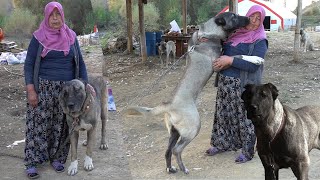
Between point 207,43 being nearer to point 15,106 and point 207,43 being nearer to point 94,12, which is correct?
point 15,106

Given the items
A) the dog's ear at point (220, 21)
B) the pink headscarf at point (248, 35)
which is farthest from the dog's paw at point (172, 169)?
the dog's ear at point (220, 21)

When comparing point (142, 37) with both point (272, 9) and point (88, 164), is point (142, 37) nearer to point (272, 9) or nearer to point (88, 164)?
point (88, 164)

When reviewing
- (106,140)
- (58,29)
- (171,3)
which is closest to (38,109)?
(58,29)

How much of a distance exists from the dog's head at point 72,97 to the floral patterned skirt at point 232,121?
1476 millimetres

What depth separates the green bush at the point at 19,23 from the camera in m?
21.7

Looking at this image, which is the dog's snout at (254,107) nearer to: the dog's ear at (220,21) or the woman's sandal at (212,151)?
the dog's ear at (220,21)

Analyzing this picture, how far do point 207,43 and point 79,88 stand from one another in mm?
1314

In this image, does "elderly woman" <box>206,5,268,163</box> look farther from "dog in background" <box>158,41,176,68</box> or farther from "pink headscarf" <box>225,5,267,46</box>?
"dog in background" <box>158,41,176,68</box>

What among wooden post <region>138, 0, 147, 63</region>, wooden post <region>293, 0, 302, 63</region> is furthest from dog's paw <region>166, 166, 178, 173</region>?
wooden post <region>138, 0, 147, 63</region>

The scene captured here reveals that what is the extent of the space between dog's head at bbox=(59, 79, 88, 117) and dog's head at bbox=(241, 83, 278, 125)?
1748 mm

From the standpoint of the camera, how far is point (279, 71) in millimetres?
11016

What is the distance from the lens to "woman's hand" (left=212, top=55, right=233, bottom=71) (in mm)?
4289

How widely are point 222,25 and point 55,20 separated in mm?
1589

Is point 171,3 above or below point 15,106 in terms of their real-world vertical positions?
above
